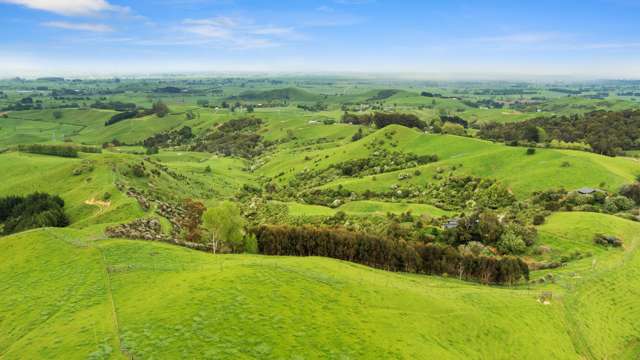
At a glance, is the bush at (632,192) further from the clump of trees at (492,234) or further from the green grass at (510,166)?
the clump of trees at (492,234)

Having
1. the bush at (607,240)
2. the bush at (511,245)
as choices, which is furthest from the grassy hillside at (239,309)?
the bush at (607,240)

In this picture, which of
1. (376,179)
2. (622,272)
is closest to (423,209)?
(376,179)

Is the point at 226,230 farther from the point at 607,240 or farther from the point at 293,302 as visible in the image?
the point at 607,240

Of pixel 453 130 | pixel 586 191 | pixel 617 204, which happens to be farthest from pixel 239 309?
pixel 453 130

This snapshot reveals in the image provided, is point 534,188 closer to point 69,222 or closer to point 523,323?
point 523,323

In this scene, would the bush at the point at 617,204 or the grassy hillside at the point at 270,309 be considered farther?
the bush at the point at 617,204

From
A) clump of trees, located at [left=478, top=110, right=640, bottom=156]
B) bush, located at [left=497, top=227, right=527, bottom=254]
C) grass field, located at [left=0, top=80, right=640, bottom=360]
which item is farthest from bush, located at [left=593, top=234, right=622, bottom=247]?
clump of trees, located at [left=478, top=110, right=640, bottom=156]
